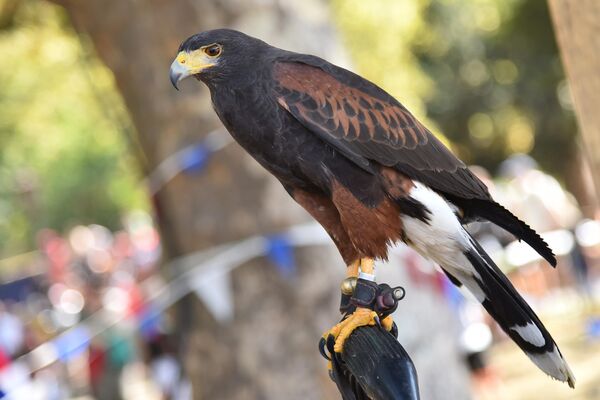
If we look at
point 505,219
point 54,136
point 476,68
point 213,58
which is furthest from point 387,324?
point 476,68

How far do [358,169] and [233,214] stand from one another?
354cm

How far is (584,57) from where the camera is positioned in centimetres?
219

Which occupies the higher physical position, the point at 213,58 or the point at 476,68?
the point at 476,68

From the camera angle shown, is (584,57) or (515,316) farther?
(584,57)

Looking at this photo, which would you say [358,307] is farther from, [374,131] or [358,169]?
[374,131]

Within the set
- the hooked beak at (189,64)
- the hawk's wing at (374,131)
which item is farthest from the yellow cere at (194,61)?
the hawk's wing at (374,131)

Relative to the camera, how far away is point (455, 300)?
7379 millimetres

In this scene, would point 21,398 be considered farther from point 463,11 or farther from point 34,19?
point 463,11

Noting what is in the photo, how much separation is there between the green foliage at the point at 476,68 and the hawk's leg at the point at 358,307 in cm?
1310

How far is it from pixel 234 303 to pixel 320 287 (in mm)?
551

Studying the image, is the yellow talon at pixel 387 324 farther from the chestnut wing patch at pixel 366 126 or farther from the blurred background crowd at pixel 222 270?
the blurred background crowd at pixel 222 270

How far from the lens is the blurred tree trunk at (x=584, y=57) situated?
216 centimetres

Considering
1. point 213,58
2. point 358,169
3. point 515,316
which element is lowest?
point 515,316

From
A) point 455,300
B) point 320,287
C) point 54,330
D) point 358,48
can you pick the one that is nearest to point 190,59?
point 320,287
